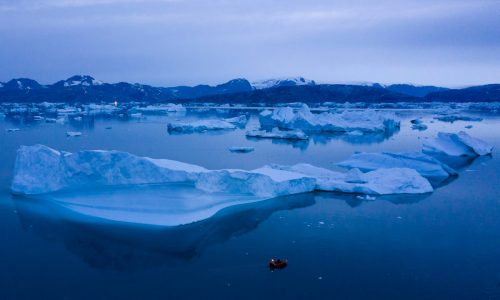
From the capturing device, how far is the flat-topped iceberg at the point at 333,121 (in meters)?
21.8

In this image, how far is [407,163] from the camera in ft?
33.8

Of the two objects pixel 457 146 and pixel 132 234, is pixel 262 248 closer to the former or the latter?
pixel 132 234

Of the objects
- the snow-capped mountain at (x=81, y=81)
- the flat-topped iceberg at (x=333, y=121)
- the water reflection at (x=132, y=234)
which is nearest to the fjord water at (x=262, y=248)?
the water reflection at (x=132, y=234)

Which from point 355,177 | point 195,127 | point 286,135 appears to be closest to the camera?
point 355,177

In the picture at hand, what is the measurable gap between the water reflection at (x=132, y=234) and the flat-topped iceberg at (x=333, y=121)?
1505cm

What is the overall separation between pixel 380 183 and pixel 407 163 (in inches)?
90.1

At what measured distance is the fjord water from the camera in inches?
169

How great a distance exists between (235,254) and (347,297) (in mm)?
1462

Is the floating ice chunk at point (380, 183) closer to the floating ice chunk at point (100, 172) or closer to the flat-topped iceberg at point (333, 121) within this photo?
the floating ice chunk at point (100, 172)

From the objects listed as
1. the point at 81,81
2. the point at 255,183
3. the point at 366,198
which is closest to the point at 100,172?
the point at 255,183

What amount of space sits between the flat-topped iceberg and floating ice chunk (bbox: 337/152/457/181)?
10688mm

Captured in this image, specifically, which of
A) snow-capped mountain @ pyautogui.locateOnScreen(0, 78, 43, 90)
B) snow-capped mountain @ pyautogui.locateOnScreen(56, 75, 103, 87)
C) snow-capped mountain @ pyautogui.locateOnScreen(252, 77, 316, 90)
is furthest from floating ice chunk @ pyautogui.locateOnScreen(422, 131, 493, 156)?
snow-capped mountain @ pyautogui.locateOnScreen(252, 77, 316, 90)

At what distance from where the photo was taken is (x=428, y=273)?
4.66 meters

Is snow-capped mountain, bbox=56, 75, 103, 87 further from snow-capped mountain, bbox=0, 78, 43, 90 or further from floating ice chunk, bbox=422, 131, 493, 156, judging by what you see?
floating ice chunk, bbox=422, 131, 493, 156
